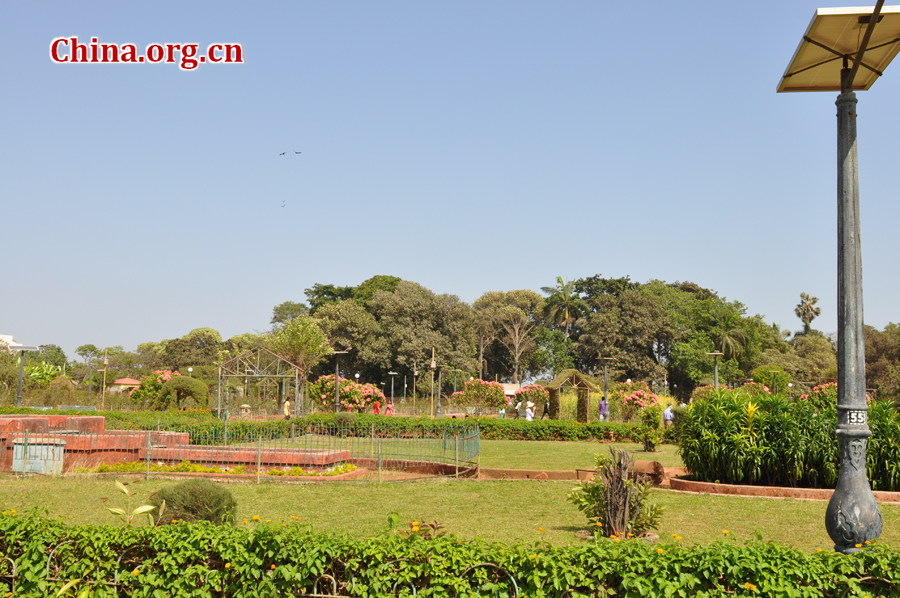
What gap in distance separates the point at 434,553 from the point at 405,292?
181 feet

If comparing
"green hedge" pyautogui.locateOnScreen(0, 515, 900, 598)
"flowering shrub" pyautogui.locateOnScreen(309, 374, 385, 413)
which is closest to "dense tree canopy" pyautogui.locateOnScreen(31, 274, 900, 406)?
"flowering shrub" pyautogui.locateOnScreen(309, 374, 385, 413)

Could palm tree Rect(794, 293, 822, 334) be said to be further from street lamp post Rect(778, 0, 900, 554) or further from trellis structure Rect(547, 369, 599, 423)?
street lamp post Rect(778, 0, 900, 554)

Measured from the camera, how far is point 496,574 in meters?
4.62

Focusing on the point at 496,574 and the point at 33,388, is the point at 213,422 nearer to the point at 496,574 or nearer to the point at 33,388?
the point at 496,574

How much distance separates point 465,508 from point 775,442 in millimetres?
5405

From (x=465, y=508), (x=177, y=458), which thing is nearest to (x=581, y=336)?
(x=177, y=458)

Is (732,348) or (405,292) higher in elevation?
(405,292)

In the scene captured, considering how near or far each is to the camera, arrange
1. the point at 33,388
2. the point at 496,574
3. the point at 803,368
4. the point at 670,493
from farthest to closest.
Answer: the point at 803,368
the point at 33,388
the point at 670,493
the point at 496,574

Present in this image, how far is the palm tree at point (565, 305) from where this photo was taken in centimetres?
6731

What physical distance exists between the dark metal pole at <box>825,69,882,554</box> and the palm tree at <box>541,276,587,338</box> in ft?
203

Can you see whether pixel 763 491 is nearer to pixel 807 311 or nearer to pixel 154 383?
pixel 154 383

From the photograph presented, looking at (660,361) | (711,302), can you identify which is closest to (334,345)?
(660,361)

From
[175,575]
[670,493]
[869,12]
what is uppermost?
[869,12]

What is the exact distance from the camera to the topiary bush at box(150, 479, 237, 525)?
284 inches
